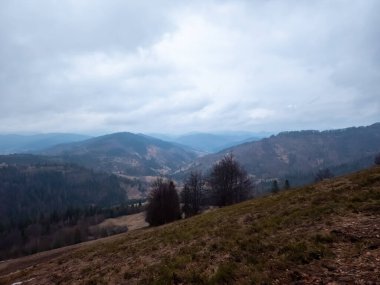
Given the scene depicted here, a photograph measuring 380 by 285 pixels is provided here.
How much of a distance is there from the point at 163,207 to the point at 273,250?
62062mm

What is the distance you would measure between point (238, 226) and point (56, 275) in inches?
540

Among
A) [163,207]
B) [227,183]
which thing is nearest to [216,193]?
[227,183]

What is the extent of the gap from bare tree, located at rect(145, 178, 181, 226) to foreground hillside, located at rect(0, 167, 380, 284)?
161 feet

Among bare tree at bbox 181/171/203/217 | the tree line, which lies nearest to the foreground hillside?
the tree line

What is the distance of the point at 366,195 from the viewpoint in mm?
19938

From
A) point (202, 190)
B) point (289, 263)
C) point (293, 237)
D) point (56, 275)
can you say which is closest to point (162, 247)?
point (56, 275)

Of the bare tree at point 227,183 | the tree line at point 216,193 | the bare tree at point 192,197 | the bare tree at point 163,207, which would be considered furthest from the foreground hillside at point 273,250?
the bare tree at point 192,197

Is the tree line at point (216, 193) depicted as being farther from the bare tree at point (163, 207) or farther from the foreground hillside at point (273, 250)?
the foreground hillside at point (273, 250)

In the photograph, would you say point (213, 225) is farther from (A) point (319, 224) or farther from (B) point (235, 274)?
(B) point (235, 274)

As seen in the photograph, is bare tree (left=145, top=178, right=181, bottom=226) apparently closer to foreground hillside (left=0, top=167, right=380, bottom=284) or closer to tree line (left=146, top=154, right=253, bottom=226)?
tree line (left=146, top=154, right=253, bottom=226)

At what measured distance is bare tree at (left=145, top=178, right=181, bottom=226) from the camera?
75.6m

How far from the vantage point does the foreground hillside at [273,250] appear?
12.5 meters

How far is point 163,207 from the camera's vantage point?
76.1 m

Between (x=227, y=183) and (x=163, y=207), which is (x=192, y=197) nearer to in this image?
(x=163, y=207)
